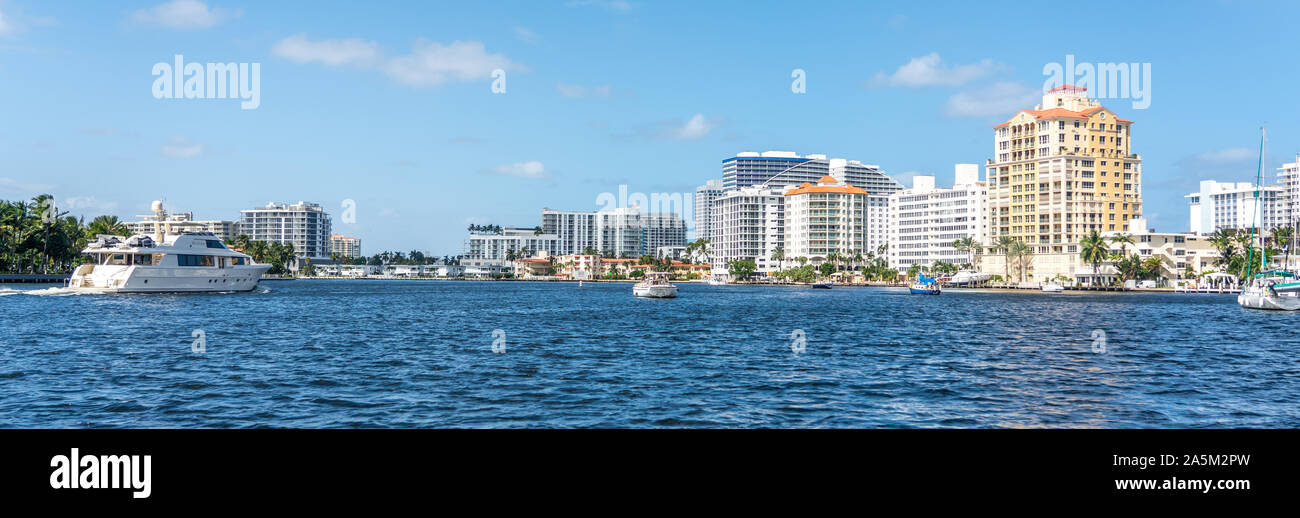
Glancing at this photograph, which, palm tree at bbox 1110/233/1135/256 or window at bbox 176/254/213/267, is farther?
palm tree at bbox 1110/233/1135/256

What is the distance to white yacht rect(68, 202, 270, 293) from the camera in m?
103

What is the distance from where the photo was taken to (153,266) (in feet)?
340

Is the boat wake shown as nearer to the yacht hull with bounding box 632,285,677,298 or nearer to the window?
the window

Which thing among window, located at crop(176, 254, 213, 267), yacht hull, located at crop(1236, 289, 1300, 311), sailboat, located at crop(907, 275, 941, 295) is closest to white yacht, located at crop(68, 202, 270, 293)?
window, located at crop(176, 254, 213, 267)

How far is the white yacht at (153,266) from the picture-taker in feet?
338

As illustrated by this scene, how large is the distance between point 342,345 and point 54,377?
15493 mm

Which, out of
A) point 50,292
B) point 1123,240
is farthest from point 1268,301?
point 50,292

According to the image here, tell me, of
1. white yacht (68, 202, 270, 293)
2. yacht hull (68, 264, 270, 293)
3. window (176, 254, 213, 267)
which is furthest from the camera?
window (176, 254, 213, 267)

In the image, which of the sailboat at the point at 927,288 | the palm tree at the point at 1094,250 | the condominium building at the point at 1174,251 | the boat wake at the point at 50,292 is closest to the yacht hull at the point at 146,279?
the boat wake at the point at 50,292

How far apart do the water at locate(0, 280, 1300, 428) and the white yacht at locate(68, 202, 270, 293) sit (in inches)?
1701
